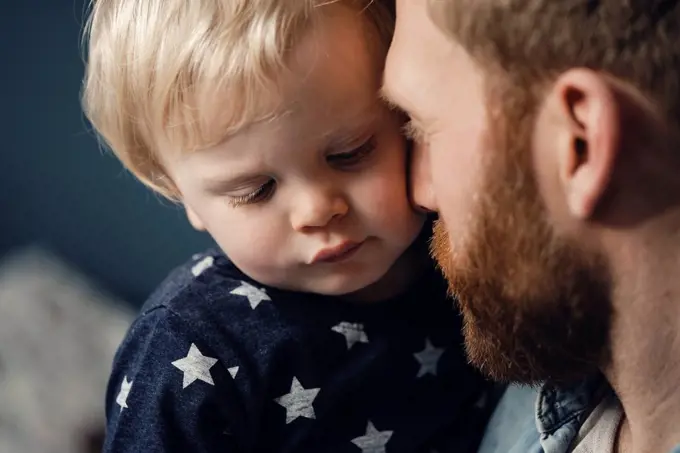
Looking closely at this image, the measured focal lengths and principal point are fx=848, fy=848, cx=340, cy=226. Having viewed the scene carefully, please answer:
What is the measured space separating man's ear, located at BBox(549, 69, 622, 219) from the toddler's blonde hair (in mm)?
217

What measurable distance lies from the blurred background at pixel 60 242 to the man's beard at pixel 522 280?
0.91m

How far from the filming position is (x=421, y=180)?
30.7 inches

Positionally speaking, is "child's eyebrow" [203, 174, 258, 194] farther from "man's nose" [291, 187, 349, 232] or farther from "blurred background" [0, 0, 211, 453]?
"blurred background" [0, 0, 211, 453]

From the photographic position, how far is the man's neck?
0.65 metres

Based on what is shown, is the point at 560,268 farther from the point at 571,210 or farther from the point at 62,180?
the point at 62,180

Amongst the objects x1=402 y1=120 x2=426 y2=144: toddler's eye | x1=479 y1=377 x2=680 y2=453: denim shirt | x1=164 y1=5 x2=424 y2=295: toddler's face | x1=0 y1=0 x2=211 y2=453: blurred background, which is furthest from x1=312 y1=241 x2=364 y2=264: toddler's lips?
x1=0 y1=0 x2=211 y2=453: blurred background

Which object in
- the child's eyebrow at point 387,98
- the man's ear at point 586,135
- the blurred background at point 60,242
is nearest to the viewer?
the man's ear at point 586,135

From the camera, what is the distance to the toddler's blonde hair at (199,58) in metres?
0.73

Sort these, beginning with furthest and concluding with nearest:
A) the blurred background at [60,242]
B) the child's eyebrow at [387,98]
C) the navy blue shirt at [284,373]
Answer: the blurred background at [60,242], the navy blue shirt at [284,373], the child's eyebrow at [387,98]

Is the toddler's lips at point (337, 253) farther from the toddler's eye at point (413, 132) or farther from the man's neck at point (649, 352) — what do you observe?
the man's neck at point (649, 352)

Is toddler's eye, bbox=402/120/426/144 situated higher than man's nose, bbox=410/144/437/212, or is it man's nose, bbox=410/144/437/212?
toddler's eye, bbox=402/120/426/144

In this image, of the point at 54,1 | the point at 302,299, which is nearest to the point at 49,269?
the point at 54,1

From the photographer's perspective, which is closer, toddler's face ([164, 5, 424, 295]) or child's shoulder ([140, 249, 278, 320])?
toddler's face ([164, 5, 424, 295])

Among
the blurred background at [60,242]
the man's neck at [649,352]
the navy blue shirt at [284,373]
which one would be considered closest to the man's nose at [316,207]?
the navy blue shirt at [284,373]
